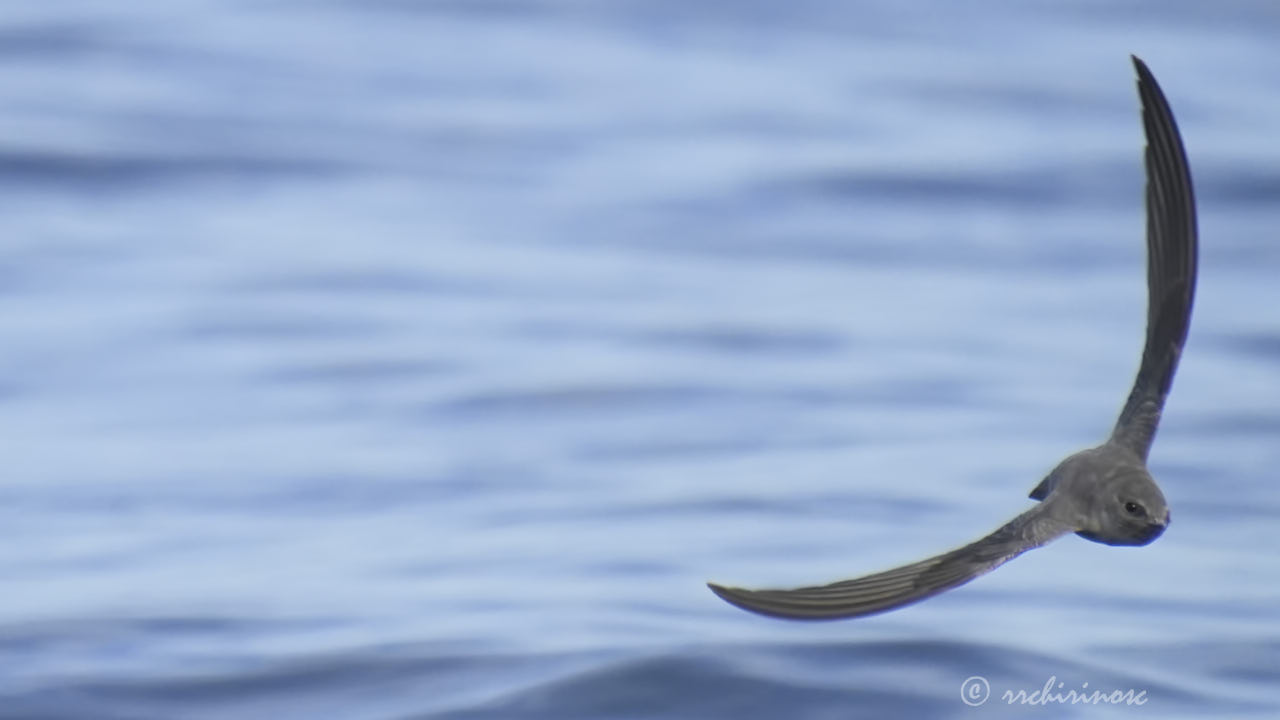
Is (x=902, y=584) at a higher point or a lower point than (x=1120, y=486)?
lower

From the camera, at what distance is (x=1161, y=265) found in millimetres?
4516

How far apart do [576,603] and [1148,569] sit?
7.93 feet

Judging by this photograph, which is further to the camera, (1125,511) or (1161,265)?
(1161,265)

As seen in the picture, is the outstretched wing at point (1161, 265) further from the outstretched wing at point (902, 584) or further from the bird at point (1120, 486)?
the outstretched wing at point (902, 584)

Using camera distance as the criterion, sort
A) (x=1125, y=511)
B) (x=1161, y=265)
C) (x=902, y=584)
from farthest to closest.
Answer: (x=1161, y=265) → (x=1125, y=511) → (x=902, y=584)

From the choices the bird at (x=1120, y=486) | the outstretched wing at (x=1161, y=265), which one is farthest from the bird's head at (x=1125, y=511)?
the outstretched wing at (x=1161, y=265)

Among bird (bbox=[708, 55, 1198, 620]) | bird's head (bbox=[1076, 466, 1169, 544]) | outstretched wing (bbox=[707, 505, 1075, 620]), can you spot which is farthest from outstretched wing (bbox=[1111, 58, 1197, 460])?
outstretched wing (bbox=[707, 505, 1075, 620])

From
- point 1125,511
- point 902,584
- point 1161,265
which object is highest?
point 1161,265

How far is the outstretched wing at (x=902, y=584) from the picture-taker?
3365mm

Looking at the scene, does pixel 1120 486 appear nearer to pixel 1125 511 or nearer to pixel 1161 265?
pixel 1125 511

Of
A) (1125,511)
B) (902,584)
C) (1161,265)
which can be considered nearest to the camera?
(902,584)

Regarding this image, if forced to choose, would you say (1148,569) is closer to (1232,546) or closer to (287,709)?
(1232,546)

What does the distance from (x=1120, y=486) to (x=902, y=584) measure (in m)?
0.53

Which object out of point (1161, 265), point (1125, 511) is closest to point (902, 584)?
point (1125, 511)
